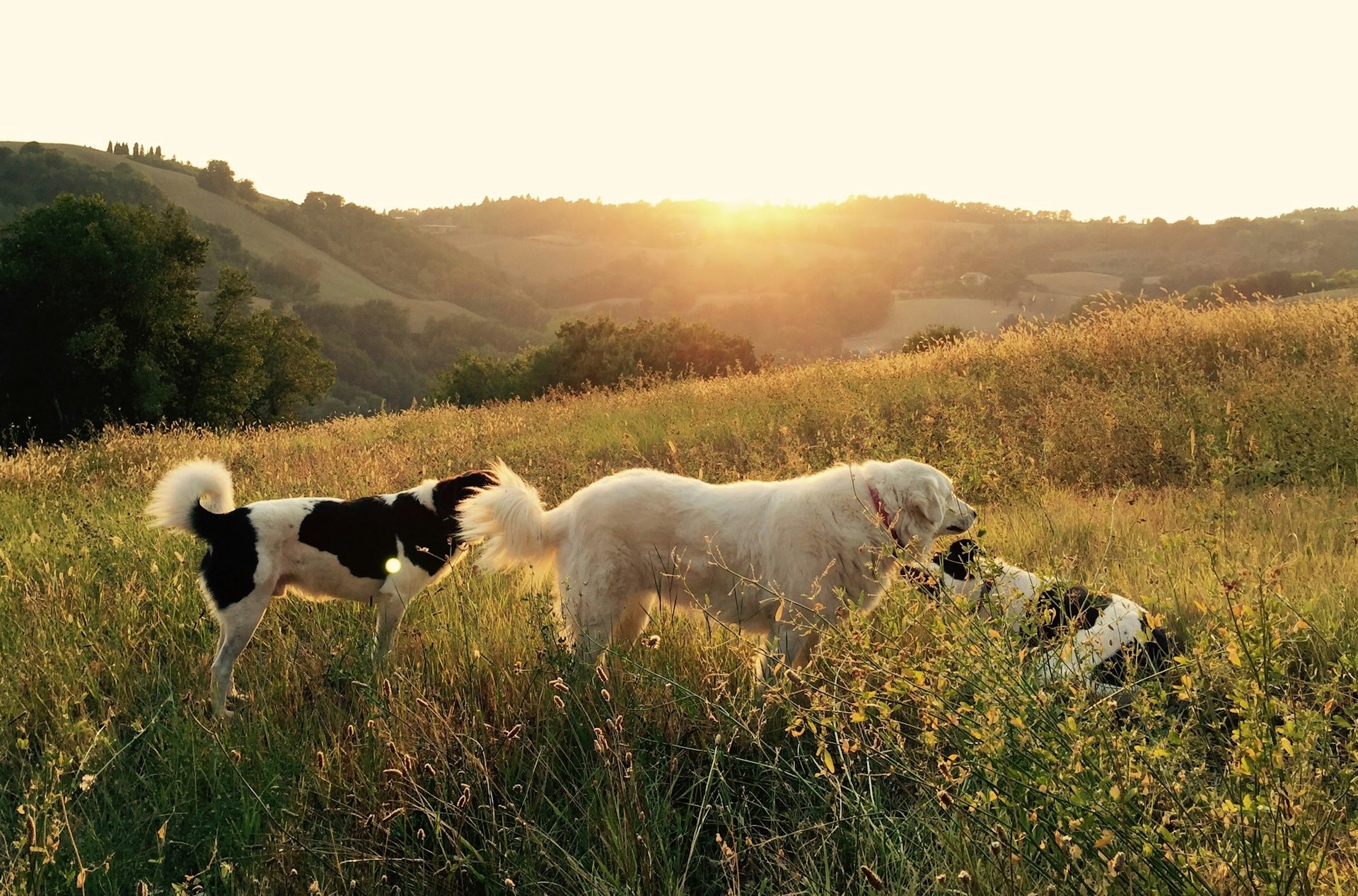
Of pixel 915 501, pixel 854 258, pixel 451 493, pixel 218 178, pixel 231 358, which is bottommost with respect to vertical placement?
pixel 231 358

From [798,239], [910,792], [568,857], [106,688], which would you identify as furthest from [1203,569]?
[798,239]

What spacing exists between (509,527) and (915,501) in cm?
192

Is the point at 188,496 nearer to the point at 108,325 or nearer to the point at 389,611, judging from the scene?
the point at 389,611

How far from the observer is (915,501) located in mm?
4156

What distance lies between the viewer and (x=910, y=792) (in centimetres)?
298

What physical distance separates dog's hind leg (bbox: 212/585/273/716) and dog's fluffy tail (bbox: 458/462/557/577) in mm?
1094

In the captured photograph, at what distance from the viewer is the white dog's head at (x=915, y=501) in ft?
13.6

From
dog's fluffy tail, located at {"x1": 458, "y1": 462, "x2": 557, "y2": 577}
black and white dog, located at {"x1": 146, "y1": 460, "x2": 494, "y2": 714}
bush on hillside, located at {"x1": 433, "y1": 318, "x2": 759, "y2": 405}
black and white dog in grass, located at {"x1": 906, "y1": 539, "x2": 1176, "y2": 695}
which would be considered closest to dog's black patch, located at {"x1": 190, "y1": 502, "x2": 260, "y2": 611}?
black and white dog, located at {"x1": 146, "y1": 460, "x2": 494, "y2": 714}

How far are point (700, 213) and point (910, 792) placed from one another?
128242 mm

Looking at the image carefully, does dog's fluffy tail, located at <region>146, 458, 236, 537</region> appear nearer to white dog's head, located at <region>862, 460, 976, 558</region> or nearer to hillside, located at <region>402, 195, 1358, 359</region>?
white dog's head, located at <region>862, 460, 976, 558</region>

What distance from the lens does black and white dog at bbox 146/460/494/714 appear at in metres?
4.45

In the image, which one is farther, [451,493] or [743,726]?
[451,493]

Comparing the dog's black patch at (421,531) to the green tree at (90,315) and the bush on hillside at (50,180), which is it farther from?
the bush on hillside at (50,180)

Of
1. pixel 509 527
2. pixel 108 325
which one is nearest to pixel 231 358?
pixel 108 325
